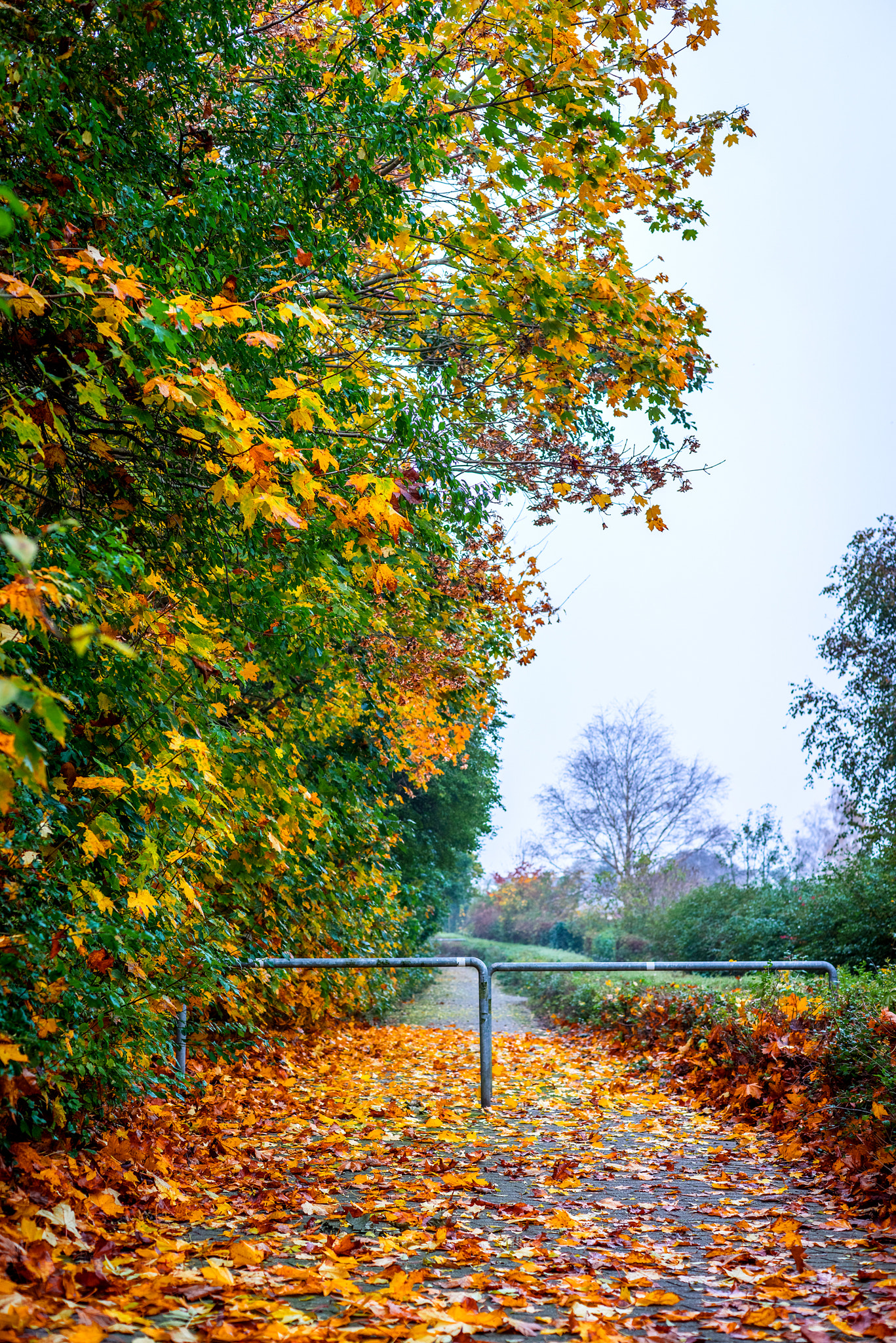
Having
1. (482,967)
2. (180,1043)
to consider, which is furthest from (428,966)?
(180,1043)

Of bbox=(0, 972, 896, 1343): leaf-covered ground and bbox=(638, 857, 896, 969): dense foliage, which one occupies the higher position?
bbox=(638, 857, 896, 969): dense foliage

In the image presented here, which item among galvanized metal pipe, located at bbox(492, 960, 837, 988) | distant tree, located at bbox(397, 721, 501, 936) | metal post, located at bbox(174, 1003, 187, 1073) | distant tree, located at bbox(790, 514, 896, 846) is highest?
distant tree, located at bbox(790, 514, 896, 846)

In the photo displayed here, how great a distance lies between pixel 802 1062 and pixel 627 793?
98.6 feet

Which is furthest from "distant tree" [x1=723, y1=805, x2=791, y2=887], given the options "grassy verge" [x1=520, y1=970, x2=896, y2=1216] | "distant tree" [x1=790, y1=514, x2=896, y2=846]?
"grassy verge" [x1=520, y1=970, x2=896, y2=1216]

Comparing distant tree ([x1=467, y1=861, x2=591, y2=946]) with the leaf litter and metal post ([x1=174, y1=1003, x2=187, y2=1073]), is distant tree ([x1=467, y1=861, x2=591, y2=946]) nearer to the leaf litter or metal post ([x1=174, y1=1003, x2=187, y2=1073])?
metal post ([x1=174, y1=1003, x2=187, y2=1073])

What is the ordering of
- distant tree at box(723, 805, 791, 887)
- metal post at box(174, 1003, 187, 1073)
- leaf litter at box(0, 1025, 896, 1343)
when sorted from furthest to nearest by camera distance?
distant tree at box(723, 805, 791, 887)
metal post at box(174, 1003, 187, 1073)
leaf litter at box(0, 1025, 896, 1343)

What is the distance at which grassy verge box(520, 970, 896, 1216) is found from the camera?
13.5 feet

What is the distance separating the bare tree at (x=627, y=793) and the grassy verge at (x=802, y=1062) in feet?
85.8

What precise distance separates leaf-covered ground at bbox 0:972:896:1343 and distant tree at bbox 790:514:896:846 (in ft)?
43.8

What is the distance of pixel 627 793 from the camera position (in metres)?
35.0

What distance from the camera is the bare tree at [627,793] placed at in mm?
35000

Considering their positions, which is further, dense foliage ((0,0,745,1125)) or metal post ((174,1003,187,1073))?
metal post ((174,1003,187,1073))

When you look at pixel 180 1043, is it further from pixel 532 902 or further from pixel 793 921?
pixel 532 902

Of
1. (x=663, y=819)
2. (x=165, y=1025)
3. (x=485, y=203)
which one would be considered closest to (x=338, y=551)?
(x=485, y=203)
